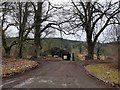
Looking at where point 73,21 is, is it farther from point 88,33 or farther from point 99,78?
point 99,78

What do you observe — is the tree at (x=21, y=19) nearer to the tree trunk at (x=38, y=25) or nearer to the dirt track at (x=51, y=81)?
the tree trunk at (x=38, y=25)

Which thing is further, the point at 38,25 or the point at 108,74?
the point at 38,25

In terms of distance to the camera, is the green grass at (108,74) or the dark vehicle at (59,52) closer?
the green grass at (108,74)

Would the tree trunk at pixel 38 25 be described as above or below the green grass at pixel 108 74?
above

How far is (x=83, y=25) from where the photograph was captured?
137 feet

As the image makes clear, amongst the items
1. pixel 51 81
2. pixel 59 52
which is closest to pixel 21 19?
pixel 59 52

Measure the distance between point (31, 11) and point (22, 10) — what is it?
3372mm

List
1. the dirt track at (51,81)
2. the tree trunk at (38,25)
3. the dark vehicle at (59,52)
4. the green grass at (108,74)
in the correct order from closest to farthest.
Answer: the dirt track at (51,81) < the green grass at (108,74) < the tree trunk at (38,25) < the dark vehicle at (59,52)

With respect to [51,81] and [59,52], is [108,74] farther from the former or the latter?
[59,52]

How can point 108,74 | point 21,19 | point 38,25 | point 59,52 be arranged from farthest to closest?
1. point 59,52
2. point 38,25
3. point 21,19
4. point 108,74

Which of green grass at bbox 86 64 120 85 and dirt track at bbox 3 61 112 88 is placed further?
green grass at bbox 86 64 120 85

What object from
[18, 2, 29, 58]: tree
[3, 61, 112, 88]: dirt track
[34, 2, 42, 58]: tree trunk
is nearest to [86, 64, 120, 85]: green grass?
[3, 61, 112, 88]: dirt track

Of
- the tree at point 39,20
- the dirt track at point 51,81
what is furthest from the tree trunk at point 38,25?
the dirt track at point 51,81

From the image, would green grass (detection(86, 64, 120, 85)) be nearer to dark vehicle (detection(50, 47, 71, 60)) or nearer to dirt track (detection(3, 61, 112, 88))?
dirt track (detection(3, 61, 112, 88))
